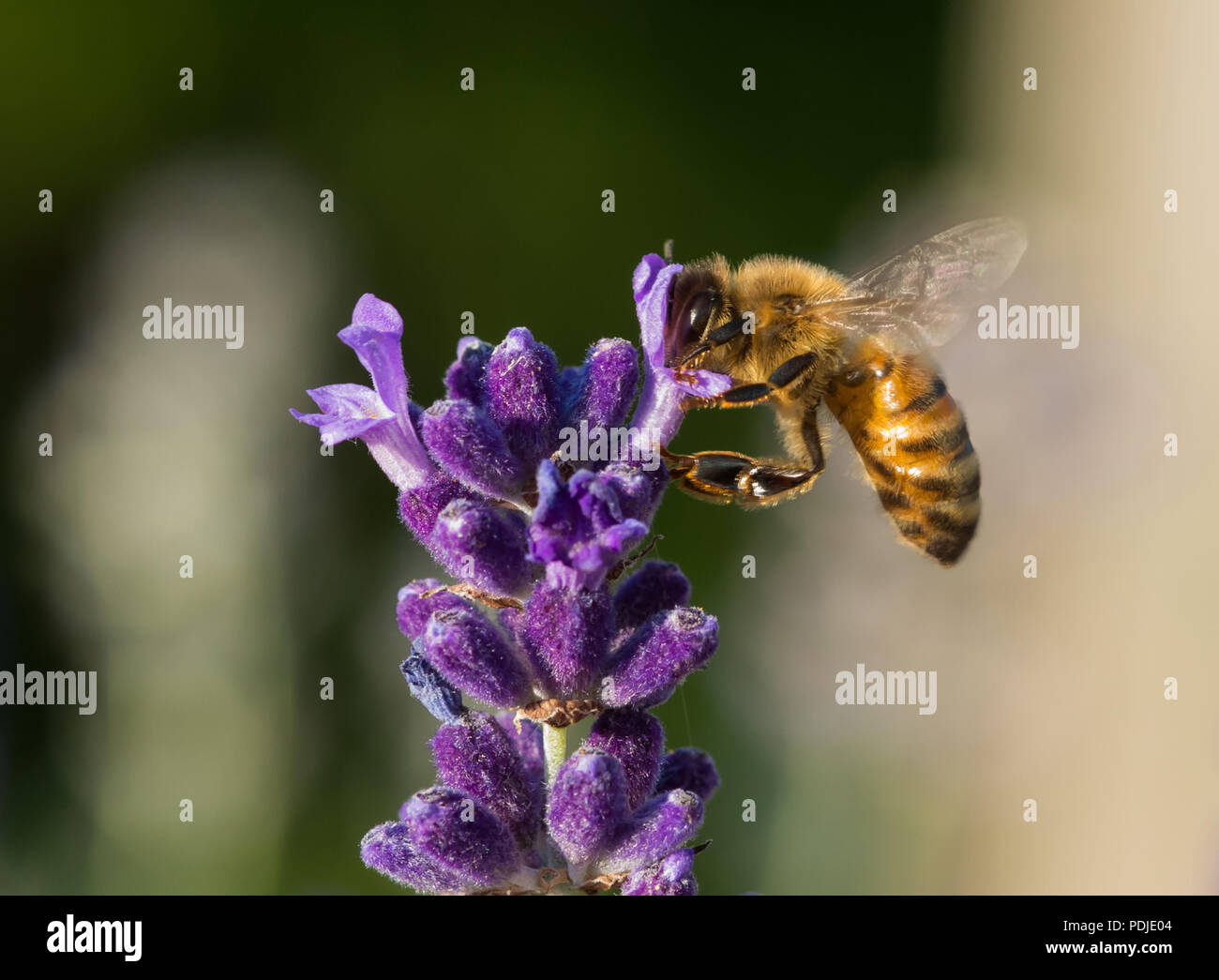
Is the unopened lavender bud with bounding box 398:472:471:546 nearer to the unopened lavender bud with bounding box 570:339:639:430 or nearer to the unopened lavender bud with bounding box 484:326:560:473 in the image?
the unopened lavender bud with bounding box 484:326:560:473

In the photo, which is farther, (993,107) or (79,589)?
(993,107)

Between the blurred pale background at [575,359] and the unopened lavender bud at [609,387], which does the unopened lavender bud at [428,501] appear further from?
the blurred pale background at [575,359]

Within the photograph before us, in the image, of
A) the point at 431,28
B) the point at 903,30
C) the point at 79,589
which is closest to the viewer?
the point at 79,589

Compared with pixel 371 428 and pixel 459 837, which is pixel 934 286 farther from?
pixel 459 837

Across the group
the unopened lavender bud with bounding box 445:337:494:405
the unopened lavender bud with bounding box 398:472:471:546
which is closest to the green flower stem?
the unopened lavender bud with bounding box 398:472:471:546

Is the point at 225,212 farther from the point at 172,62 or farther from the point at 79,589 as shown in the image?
the point at 79,589

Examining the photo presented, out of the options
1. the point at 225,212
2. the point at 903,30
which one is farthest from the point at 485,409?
the point at 903,30

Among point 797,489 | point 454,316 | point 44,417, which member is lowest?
point 797,489

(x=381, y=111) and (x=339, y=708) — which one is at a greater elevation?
(x=381, y=111)
